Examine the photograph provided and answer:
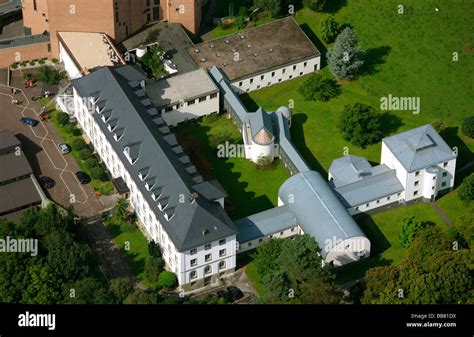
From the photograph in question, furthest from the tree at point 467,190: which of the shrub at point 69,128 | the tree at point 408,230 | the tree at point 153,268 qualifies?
the shrub at point 69,128

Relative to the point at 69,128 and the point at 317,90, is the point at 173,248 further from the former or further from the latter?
the point at 317,90

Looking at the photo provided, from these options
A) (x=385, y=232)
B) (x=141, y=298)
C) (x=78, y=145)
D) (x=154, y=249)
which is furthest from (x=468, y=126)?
(x=141, y=298)

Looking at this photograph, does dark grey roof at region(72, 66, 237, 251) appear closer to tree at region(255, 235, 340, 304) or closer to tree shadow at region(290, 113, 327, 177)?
tree at region(255, 235, 340, 304)

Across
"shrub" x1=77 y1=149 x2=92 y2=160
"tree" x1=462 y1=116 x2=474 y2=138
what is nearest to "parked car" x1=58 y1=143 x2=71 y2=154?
"shrub" x1=77 y1=149 x2=92 y2=160

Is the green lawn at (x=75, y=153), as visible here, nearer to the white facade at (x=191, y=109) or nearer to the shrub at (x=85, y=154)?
the shrub at (x=85, y=154)

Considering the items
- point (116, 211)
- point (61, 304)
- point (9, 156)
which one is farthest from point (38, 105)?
point (61, 304)

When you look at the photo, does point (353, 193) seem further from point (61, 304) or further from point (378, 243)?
point (61, 304)
